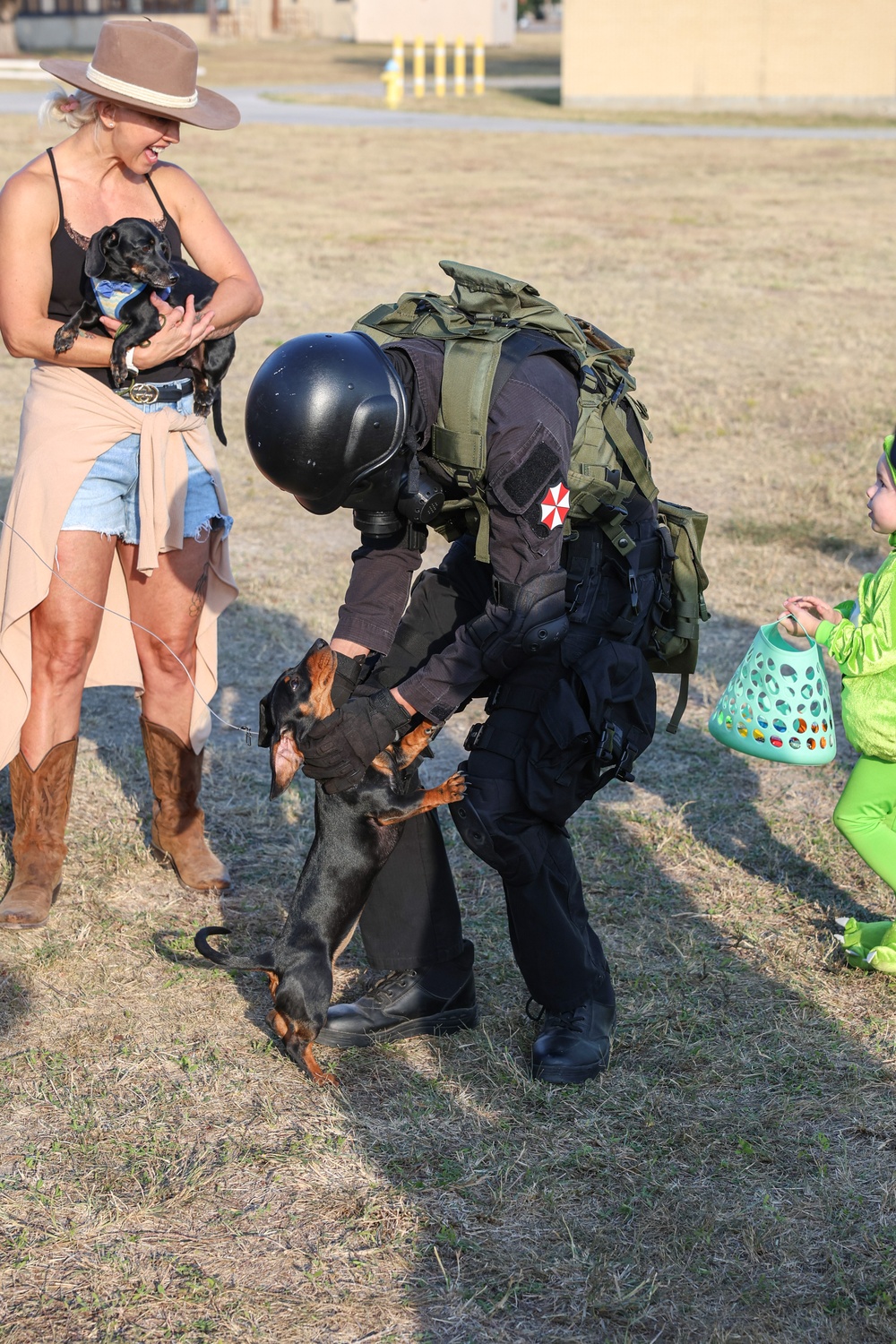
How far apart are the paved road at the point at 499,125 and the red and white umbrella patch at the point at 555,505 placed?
86.5ft

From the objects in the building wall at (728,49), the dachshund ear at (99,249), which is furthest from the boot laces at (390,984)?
the building wall at (728,49)

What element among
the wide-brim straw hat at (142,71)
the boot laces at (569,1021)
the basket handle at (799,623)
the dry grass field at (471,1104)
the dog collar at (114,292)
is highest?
the wide-brim straw hat at (142,71)

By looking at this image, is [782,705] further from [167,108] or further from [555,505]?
[167,108]

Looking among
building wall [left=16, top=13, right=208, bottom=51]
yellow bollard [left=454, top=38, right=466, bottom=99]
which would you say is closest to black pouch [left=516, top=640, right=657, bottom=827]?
yellow bollard [left=454, top=38, right=466, bottom=99]

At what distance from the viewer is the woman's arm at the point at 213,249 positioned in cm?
411

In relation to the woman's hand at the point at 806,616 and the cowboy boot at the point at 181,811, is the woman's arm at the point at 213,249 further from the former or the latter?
the woman's hand at the point at 806,616

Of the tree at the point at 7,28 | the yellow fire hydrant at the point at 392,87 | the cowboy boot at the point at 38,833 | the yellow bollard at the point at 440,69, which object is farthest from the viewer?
the tree at the point at 7,28

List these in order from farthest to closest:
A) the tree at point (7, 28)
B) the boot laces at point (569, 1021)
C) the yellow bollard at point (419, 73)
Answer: the tree at point (7, 28) → the yellow bollard at point (419, 73) → the boot laces at point (569, 1021)

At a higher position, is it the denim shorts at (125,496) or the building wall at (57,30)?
the building wall at (57,30)

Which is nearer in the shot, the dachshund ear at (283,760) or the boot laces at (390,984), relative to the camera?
the dachshund ear at (283,760)

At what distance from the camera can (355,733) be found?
329 centimetres

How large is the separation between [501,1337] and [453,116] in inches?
1248

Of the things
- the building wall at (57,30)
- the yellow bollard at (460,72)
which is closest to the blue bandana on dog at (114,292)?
the yellow bollard at (460,72)

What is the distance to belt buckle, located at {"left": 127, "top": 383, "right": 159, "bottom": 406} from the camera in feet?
13.2
